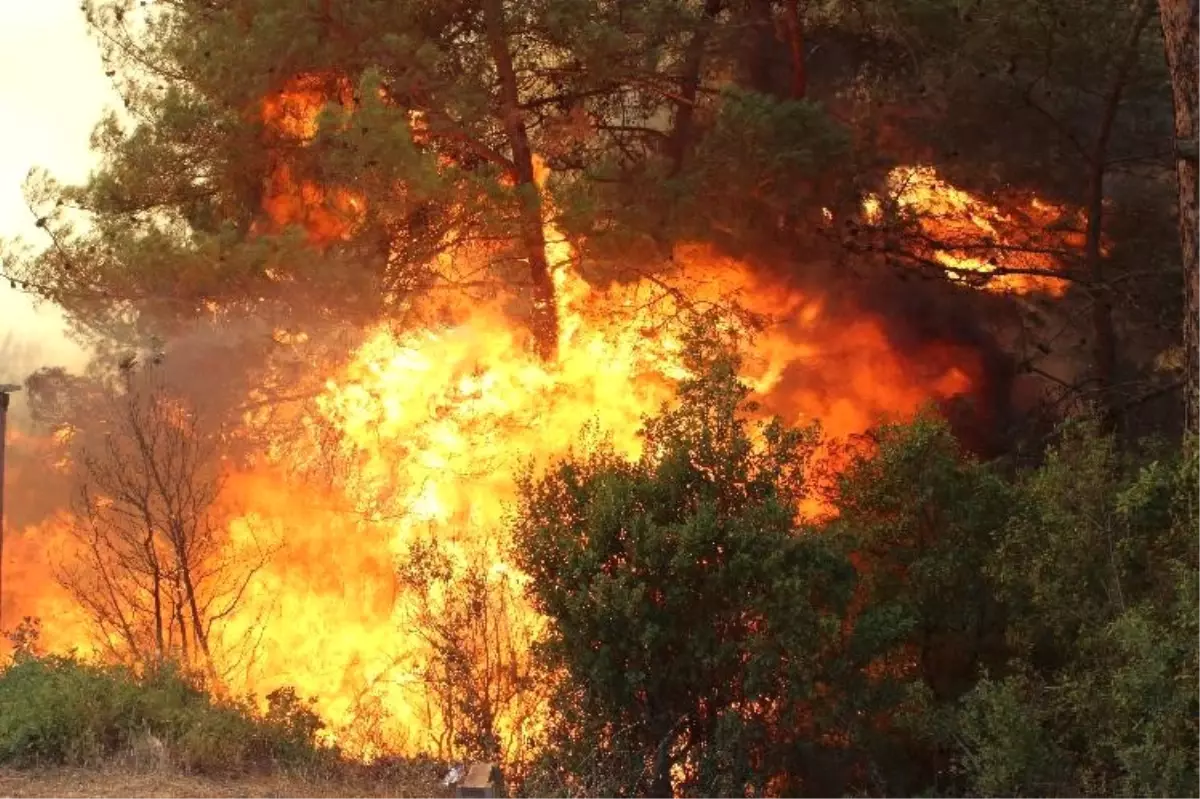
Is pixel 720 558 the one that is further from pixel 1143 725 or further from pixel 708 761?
pixel 1143 725

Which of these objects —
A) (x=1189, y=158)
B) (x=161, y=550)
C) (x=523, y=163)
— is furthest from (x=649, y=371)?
(x=1189, y=158)

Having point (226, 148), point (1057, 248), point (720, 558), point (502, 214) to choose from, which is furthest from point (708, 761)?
point (226, 148)

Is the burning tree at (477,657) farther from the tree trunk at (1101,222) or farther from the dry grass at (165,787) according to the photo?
the tree trunk at (1101,222)

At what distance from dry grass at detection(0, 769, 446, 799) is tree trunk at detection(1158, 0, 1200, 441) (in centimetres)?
813

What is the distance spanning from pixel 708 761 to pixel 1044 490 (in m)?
4.26

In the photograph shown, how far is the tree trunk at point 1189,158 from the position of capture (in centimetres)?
1357

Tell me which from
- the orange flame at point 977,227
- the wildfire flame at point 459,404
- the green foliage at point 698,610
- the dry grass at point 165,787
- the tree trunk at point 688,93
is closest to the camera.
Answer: the dry grass at point 165,787

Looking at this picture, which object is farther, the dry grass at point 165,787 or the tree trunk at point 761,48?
the tree trunk at point 761,48

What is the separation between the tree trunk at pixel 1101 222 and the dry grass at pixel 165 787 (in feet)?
32.7

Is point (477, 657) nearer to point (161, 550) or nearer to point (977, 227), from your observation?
point (161, 550)

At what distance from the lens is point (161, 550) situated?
2019 cm

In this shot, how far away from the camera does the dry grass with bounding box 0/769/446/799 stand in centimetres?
1260

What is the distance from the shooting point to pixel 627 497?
48.1 feet

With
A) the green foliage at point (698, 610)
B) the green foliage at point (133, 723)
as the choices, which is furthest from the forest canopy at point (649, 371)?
the green foliage at point (133, 723)
